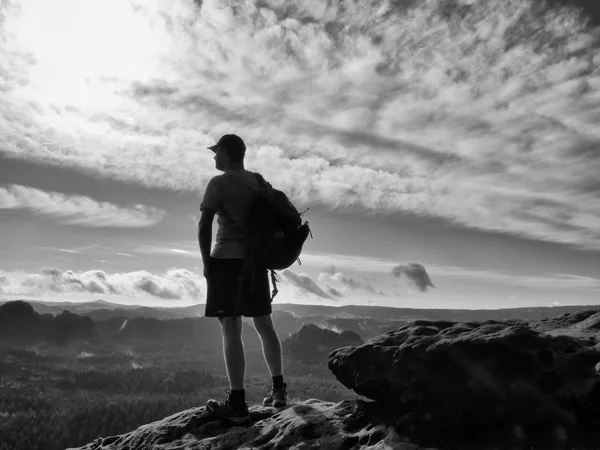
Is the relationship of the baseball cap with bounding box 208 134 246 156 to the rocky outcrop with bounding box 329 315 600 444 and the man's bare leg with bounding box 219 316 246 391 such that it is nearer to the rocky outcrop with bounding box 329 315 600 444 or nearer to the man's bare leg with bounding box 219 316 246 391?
the man's bare leg with bounding box 219 316 246 391

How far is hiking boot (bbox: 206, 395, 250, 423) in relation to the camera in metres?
7.79

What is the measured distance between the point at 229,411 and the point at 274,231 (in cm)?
344

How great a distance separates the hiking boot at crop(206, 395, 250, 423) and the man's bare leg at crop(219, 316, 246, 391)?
0.40 metres

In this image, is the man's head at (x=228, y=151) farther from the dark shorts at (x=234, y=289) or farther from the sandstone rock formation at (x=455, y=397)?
the sandstone rock formation at (x=455, y=397)

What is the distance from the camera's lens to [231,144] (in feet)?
27.9

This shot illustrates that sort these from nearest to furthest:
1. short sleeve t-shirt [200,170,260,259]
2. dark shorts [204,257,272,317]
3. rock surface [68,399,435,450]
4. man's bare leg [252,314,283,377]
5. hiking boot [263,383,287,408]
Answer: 1. rock surface [68,399,435,450]
2. dark shorts [204,257,272,317]
3. short sleeve t-shirt [200,170,260,259]
4. man's bare leg [252,314,283,377]
5. hiking boot [263,383,287,408]

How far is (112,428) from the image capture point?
125 meters

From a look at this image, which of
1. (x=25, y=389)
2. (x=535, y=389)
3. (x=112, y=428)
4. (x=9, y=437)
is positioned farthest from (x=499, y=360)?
(x=25, y=389)

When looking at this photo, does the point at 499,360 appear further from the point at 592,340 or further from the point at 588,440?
the point at 592,340

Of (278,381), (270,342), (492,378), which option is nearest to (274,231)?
(270,342)

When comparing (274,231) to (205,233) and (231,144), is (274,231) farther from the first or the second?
(231,144)

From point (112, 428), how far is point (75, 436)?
10404mm

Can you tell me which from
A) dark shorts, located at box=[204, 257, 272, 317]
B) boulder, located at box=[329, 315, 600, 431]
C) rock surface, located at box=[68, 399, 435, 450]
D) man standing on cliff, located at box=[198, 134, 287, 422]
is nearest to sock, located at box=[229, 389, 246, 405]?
man standing on cliff, located at box=[198, 134, 287, 422]

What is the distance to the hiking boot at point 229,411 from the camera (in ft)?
25.6
